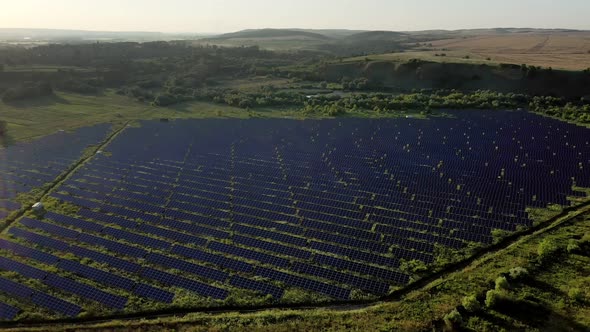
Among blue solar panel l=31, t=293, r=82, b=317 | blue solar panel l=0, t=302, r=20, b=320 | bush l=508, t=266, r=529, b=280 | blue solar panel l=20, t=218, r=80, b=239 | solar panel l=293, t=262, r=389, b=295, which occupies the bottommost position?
blue solar panel l=0, t=302, r=20, b=320

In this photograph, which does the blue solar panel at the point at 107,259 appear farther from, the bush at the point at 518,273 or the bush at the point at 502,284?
the bush at the point at 518,273

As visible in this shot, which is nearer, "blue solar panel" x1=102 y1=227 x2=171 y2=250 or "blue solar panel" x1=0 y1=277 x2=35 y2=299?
"blue solar panel" x1=0 y1=277 x2=35 y2=299

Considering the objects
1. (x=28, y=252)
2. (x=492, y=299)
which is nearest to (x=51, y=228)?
(x=28, y=252)

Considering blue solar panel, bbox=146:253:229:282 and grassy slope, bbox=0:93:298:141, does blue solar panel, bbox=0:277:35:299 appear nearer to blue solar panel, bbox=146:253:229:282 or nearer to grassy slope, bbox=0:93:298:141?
blue solar panel, bbox=146:253:229:282

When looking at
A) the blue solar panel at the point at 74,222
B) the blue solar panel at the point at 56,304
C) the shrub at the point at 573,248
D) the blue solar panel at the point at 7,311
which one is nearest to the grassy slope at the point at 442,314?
the shrub at the point at 573,248

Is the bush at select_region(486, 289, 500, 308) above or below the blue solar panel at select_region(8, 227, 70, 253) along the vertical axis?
above

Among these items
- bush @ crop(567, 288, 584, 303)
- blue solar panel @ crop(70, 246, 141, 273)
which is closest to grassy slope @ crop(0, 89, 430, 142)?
blue solar panel @ crop(70, 246, 141, 273)

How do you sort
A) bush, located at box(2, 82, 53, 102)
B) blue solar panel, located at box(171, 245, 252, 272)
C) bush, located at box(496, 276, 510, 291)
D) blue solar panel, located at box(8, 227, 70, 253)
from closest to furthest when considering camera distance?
bush, located at box(496, 276, 510, 291) < blue solar panel, located at box(171, 245, 252, 272) < blue solar panel, located at box(8, 227, 70, 253) < bush, located at box(2, 82, 53, 102)

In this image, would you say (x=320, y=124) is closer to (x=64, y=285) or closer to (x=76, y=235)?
(x=76, y=235)

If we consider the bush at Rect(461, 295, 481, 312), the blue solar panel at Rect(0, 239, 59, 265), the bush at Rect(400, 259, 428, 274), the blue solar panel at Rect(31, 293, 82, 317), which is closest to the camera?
the bush at Rect(461, 295, 481, 312)
